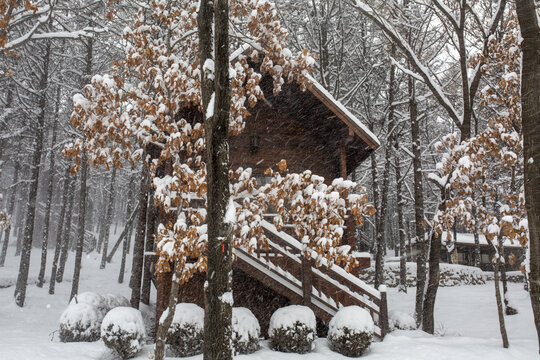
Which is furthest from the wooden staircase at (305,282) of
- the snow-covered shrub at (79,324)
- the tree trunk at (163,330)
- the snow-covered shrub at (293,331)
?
the snow-covered shrub at (79,324)

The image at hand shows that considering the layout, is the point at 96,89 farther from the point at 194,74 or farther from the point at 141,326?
the point at 141,326

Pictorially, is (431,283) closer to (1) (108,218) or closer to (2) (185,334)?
(2) (185,334)

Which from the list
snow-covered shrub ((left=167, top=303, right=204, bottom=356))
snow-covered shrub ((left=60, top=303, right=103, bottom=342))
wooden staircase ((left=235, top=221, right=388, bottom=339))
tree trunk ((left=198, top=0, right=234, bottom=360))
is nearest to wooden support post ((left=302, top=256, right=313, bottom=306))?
wooden staircase ((left=235, top=221, right=388, bottom=339))

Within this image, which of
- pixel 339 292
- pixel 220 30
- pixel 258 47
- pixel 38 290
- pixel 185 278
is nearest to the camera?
pixel 220 30

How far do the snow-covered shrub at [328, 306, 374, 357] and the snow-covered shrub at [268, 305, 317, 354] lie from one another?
1.74ft

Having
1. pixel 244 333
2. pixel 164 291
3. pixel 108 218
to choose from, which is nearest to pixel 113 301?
pixel 164 291

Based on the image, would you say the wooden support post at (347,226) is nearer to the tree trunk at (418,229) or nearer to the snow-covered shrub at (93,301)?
the tree trunk at (418,229)

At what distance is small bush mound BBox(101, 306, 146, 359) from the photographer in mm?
8531

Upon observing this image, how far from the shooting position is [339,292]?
9.92 meters

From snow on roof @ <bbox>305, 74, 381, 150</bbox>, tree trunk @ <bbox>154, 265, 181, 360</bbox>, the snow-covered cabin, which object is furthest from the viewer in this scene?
snow on roof @ <bbox>305, 74, 381, 150</bbox>

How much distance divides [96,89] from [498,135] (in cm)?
878

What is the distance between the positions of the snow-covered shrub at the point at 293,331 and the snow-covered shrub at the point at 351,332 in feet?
1.74

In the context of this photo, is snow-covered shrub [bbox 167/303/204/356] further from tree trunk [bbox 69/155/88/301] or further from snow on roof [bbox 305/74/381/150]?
tree trunk [bbox 69/155/88/301]

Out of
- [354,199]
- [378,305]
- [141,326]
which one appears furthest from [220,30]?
[378,305]
